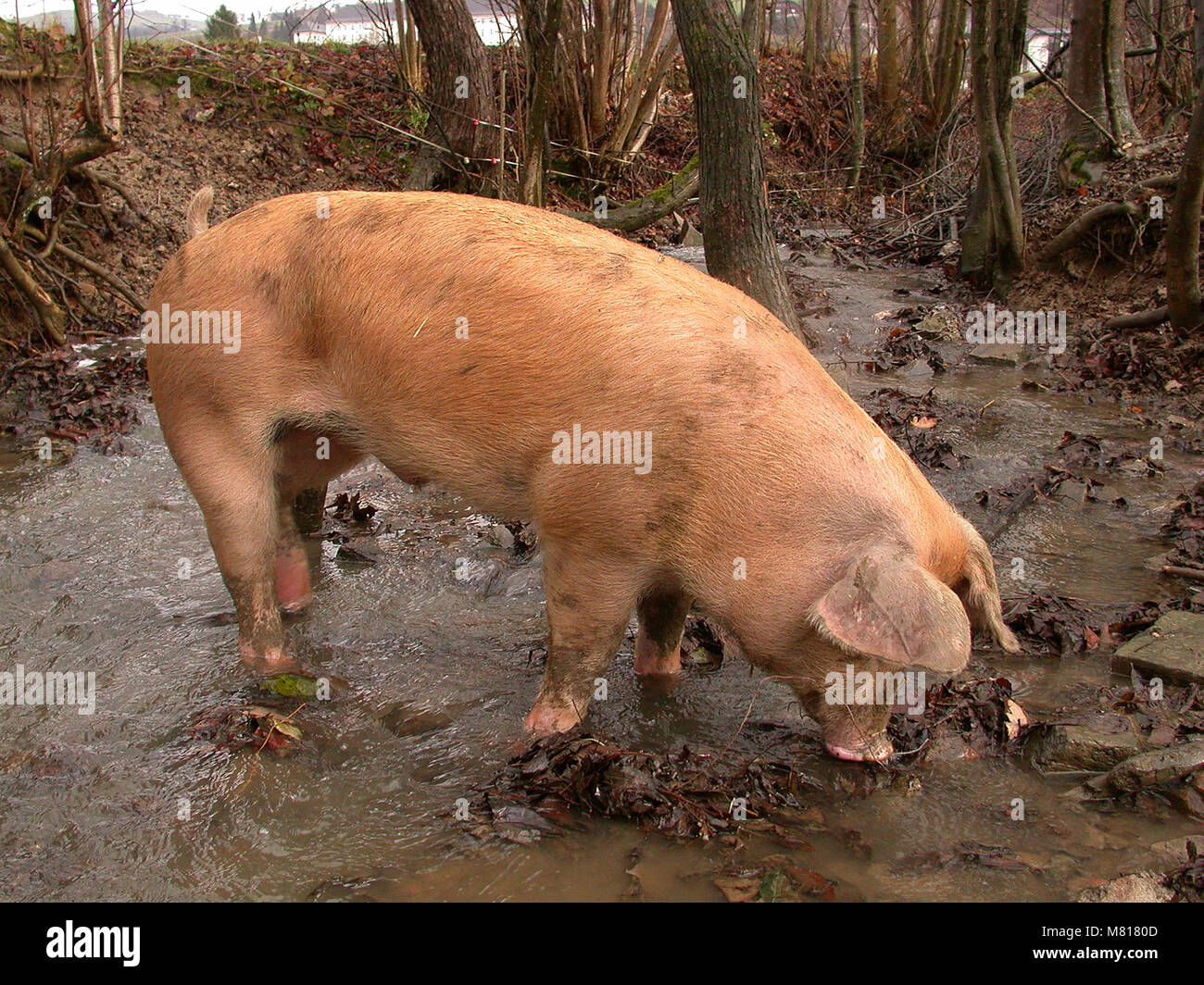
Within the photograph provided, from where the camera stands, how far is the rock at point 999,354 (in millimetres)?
7957

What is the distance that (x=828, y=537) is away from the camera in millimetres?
2980

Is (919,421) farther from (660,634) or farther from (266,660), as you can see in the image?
(266,660)

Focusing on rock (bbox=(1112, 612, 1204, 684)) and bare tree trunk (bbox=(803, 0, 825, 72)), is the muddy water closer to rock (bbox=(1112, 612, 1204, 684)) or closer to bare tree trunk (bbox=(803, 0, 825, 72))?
rock (bbox=(1112, 612, 1204, 684))

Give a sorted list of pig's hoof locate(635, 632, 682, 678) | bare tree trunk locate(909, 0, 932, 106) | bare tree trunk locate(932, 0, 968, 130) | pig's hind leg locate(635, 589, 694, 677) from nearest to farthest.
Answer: pig's hind leg locate(635, 589, 694, 677), pig's hoof locate(635, 632, 682, 678), bare tree trunk locate(932, 0, 968, 130), bare tree trunk locate(909, 0, 932, 106)

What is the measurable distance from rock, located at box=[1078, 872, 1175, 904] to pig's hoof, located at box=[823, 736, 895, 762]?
0.73m

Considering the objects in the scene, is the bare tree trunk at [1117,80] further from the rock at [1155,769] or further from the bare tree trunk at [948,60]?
the rock at [1155,769]

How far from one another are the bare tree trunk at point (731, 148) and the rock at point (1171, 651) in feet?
10.1

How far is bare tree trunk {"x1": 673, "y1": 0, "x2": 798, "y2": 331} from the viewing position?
5.91 meters

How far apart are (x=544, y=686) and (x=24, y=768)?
175 cm

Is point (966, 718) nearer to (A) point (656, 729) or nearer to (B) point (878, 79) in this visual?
(A) point (656, 729)

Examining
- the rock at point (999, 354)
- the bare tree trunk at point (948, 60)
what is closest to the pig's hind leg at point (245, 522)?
the rock at point (999, 354)

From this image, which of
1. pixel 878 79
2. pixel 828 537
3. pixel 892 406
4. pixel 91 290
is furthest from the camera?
pixel 878 79

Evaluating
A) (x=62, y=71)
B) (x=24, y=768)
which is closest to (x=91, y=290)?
(x=62, y=71)

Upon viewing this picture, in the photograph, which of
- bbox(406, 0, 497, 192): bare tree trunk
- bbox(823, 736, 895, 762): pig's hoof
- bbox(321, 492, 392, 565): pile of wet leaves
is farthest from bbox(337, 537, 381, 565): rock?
bbox(406, 0, 497, 192): bare tree trunk
